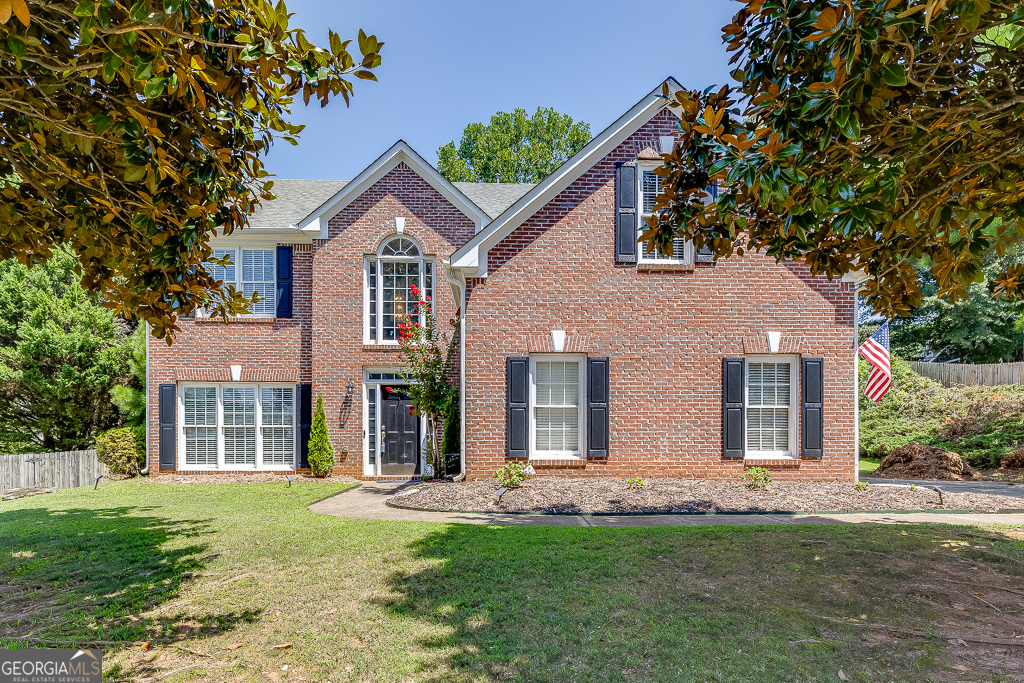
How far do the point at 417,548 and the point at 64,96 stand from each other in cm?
510

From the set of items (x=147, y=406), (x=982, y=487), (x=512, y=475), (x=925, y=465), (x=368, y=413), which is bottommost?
(x=925, y=465)

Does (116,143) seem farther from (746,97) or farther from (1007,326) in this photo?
(1007,326)

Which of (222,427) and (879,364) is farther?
(879,364)

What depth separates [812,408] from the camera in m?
9.88

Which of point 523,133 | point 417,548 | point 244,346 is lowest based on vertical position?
point 417,548

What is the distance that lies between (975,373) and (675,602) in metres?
23.2

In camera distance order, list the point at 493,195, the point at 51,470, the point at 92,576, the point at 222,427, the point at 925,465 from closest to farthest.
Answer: the point at 92,576
the point at 51,470
the point at 222,427
the point at 925,465
the point at 493,195

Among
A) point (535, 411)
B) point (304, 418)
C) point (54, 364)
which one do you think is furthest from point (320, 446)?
point (54, 364)

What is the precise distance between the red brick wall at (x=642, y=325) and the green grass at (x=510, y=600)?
Result: 314 cm

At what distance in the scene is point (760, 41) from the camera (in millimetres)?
4070

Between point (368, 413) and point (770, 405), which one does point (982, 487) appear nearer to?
point (770, 405)

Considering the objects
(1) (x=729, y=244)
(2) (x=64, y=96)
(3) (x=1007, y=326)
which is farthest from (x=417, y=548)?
(3) (x=1007, y=326)

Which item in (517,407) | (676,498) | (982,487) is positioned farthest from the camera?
(982,487)

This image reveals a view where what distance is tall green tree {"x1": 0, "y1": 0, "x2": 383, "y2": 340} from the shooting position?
2.93 metres
